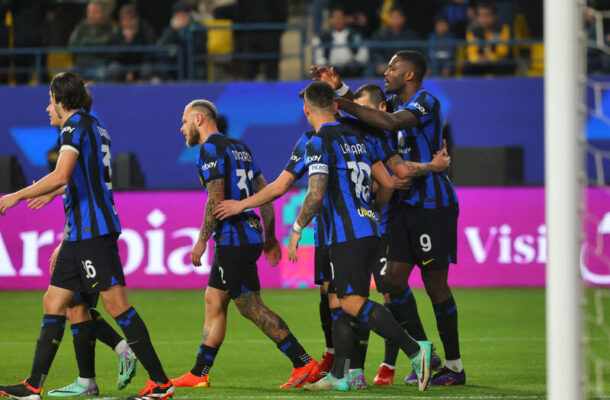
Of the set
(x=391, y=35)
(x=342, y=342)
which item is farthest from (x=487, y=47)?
(x=342, y=342)

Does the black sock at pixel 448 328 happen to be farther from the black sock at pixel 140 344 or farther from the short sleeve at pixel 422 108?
the black sock at pixel 140 344

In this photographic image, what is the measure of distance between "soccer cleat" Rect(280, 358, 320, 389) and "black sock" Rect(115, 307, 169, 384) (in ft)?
3.27

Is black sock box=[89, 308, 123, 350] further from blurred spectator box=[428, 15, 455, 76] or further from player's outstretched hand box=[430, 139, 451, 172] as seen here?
blurred spectator box=[428, 15, 455, 76]

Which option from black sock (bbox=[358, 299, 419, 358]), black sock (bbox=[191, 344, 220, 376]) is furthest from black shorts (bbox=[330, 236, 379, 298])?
black sock (bbox=[191, 344, 220, 376])

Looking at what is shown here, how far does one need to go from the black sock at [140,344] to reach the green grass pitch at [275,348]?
33 centimetres

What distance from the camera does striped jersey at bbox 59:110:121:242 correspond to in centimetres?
563

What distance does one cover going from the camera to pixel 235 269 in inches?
250

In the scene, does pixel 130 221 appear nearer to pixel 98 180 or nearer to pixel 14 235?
pixel 14 235

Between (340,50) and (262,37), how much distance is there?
4.13 feet

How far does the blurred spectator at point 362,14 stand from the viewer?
630 inches

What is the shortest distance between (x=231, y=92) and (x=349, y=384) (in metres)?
9.22

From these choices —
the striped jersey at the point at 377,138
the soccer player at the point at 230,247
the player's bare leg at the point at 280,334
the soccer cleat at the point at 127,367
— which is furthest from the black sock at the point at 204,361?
the striped jersey at the point at 377,138

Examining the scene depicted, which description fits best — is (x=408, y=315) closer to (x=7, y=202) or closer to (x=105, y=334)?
(x=105, y=334)

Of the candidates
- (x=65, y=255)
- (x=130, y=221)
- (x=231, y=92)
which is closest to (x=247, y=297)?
(x=65, y=255)
